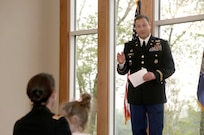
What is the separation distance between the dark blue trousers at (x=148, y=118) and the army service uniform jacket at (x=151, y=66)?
0.18ft

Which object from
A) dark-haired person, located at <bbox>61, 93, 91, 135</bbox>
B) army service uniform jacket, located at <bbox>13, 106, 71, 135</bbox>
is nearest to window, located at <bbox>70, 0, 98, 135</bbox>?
dark-haired person, located at <bbox>61, 93, 91, 135</bbox>

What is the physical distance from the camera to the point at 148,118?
3.23 meters

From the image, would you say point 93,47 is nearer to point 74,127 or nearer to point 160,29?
point 160,29

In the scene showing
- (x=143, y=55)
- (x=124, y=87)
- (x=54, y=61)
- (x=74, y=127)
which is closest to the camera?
(x=74, y=127)

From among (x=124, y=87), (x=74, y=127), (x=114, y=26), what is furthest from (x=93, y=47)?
(x=74, y=127)

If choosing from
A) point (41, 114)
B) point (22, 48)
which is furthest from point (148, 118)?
point (22, 48)

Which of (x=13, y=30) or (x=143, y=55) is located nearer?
(x=143, y=55)

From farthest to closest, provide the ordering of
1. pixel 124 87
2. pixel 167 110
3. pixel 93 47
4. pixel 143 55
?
pixel 93 47, pixel 124 87, pixel 167 110, pixel 143 55

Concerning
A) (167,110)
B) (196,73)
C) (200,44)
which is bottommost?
(167,110)

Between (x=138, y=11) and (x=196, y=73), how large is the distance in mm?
984

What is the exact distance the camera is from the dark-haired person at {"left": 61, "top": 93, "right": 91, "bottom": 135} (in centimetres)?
271

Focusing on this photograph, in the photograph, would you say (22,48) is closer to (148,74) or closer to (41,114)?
(148,74)

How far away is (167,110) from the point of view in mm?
3986

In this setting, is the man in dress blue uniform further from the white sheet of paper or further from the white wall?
the white wall
